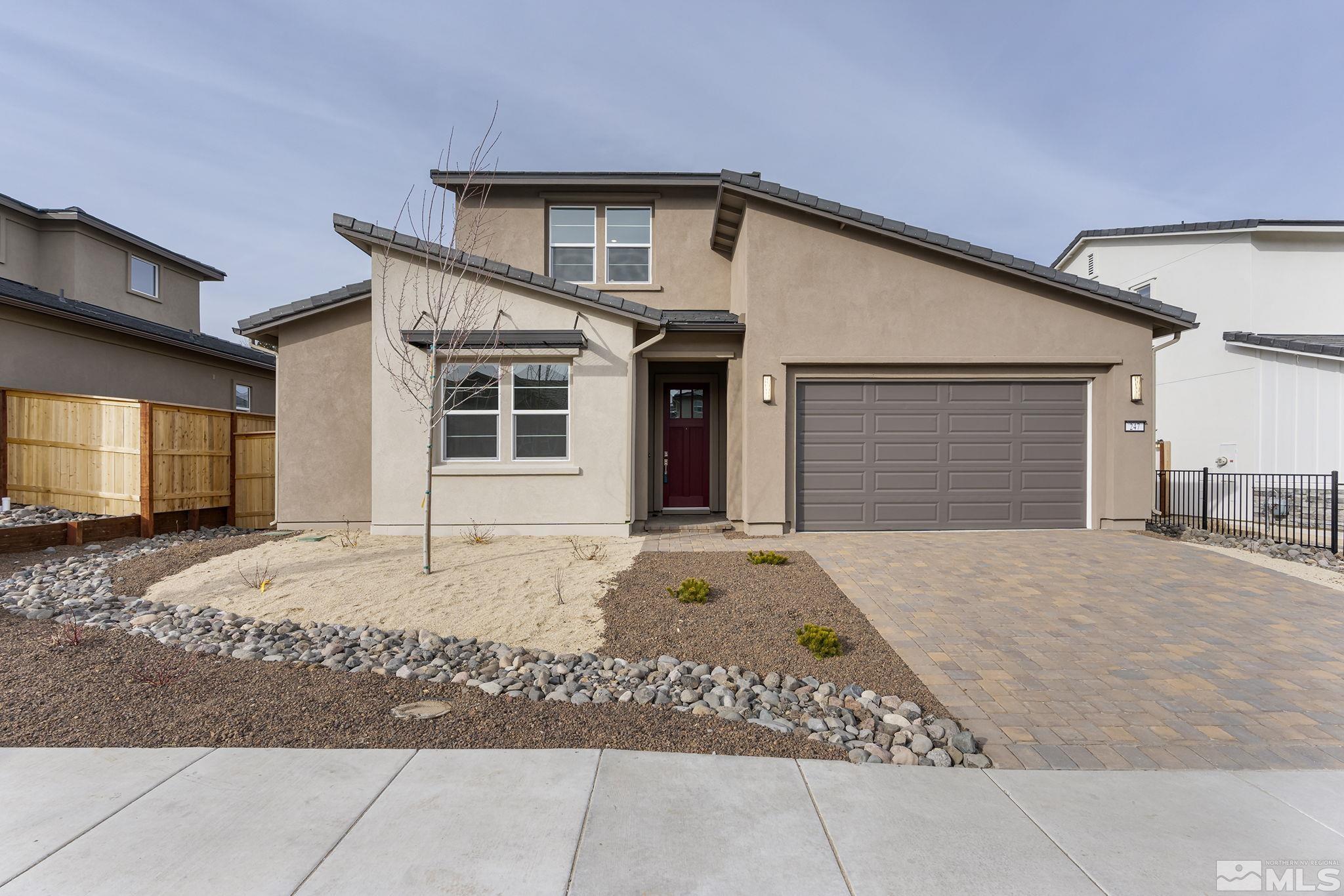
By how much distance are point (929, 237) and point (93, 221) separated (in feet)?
67.8

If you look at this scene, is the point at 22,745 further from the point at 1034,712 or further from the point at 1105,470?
the point at 1105,470

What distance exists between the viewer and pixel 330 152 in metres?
9.97

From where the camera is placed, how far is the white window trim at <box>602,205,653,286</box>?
12688 millimetres

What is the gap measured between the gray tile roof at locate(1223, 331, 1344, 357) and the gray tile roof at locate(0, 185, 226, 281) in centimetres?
2788

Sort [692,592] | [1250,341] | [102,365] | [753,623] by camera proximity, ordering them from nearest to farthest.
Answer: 1. [753,623]
2. [692,592]
3. [1250,341]
4. [102,365]

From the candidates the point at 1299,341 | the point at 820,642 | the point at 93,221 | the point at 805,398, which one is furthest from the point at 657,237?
the point at 93,221

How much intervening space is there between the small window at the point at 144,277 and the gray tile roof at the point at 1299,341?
28386 mm

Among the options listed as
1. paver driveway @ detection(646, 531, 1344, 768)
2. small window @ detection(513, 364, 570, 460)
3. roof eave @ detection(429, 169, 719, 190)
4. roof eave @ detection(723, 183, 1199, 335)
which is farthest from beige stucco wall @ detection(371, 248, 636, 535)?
roof eave @ detection(429, 169, 719, 190)

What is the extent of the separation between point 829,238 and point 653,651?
7452 mm

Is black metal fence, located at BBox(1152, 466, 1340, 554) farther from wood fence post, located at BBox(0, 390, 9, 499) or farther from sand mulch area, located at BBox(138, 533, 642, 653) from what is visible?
wood fence post, located at BBox(0, 390, 9, 499)

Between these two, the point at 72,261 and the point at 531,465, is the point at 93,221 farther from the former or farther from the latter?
the point at 531,465

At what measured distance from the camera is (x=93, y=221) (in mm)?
16406

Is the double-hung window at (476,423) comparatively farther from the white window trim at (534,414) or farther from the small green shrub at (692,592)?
the small green shrub at (692,592)

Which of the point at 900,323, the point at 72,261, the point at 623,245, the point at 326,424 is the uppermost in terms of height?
the point at 72,261
